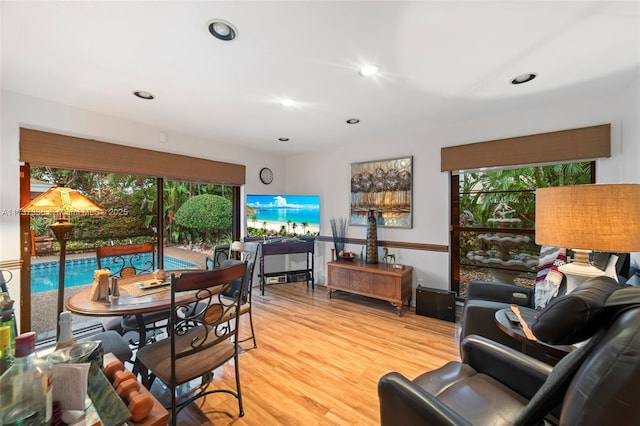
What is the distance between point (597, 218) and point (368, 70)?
164 centimetres

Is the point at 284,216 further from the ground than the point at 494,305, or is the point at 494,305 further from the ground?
the point at 284,216

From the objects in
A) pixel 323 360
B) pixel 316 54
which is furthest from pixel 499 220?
pixel 316 54

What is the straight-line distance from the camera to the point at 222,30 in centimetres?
150

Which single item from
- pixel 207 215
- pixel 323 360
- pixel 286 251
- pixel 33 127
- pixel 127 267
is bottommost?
pixel 323 360

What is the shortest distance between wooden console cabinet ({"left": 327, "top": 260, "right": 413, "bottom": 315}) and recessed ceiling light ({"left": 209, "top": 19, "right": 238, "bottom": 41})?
9.20 feet

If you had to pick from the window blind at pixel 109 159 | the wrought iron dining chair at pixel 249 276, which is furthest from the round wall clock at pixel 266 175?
the wrought iron dining chair at pixel 249 276

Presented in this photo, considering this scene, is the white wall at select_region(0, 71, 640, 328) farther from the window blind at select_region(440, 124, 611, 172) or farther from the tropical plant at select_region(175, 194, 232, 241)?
the tropical plant at select_region(175, 194, 232, 241)

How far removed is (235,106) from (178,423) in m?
2.61

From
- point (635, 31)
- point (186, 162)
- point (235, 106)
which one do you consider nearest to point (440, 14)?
point (635, 31)

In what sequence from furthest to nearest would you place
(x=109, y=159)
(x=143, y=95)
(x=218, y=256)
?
(x=218, y=256)
(x=109, y=159)
(x=143, y=95)

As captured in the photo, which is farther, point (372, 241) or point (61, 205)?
point (372, 241)

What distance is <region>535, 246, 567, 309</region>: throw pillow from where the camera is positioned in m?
1.92

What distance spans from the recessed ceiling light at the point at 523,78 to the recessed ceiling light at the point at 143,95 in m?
3.17

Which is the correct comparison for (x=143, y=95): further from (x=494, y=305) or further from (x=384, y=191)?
(x=494, y=305)
